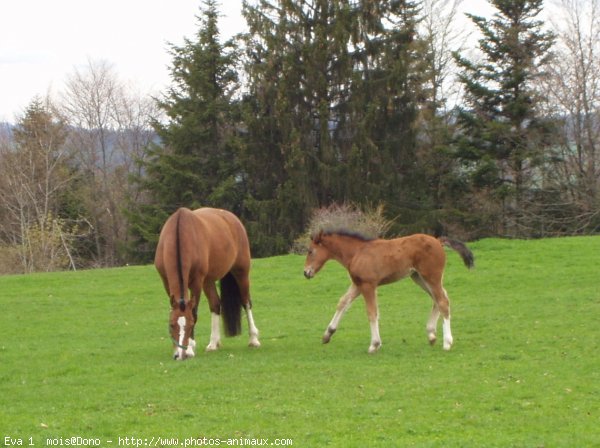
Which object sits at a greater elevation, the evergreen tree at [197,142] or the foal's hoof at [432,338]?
the evergreen tree at [197,142]

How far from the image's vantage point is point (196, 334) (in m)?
14.8

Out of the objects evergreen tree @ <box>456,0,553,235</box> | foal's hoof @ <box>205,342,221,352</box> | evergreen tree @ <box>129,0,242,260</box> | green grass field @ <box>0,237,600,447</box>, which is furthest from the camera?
evergreen tree @ <box>129,0,242,260</box>

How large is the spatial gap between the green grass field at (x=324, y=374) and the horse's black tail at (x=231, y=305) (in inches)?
16.7

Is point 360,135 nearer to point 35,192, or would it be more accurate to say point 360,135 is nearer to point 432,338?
point 35,192

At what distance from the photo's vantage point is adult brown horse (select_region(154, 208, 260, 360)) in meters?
11.4

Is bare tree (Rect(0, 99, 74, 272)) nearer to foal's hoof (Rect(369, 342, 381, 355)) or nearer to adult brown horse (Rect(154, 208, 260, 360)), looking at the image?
adult brown horse (Rect(154, 208, 260, 360))

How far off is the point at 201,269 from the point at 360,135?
27.4 meters

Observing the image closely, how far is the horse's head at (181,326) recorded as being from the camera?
11.2 m

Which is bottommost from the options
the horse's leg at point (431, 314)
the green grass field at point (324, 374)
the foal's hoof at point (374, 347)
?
the green grass field at point (324, 374)

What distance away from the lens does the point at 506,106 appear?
36.8 meters

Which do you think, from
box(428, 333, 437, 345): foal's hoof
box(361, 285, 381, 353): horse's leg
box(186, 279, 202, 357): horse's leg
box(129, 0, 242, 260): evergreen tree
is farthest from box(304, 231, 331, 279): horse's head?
box(129, 0, 242, 260): evergreen tree

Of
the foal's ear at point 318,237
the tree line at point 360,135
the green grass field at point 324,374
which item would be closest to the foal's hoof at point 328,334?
the green grass field at point 324,374

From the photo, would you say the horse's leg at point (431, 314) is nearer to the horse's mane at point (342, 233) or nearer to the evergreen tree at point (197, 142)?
the horse's mane at point (342, 233)

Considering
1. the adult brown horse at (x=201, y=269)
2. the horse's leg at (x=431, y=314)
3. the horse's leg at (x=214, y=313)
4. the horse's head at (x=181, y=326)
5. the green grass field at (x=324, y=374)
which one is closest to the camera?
the green grass field at (x=324, y=374)
